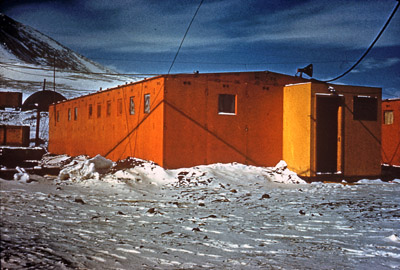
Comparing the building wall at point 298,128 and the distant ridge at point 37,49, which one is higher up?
the distant ridge at point 37,49

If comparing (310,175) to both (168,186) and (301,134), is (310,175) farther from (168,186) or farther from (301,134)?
(168,186)

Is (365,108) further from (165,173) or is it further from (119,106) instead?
(119,106)

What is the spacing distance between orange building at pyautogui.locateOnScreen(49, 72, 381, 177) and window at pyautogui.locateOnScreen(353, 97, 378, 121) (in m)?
0.05

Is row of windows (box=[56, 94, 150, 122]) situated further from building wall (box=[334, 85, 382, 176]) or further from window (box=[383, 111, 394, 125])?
window (box=[383, 111, 394, 125])

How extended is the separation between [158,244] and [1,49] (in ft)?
554

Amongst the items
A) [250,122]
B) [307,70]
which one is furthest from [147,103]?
[307,70]

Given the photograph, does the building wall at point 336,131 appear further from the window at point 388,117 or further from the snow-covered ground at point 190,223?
the window at point 388,117

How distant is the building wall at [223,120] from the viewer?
597 inches

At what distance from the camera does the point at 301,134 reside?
1586 cm

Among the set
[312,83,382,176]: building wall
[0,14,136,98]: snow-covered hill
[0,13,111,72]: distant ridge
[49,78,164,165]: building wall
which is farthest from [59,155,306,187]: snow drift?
[0,13,111,72]: distant ridge

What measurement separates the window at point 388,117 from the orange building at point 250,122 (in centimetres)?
628

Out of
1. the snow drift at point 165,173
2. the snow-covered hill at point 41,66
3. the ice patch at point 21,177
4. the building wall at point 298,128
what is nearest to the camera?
the ice patch at point 21,177

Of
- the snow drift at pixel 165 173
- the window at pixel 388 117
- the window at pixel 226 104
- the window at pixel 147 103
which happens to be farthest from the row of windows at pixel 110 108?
the window at pixel 388 117

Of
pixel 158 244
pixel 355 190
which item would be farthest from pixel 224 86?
pixel 158 244
